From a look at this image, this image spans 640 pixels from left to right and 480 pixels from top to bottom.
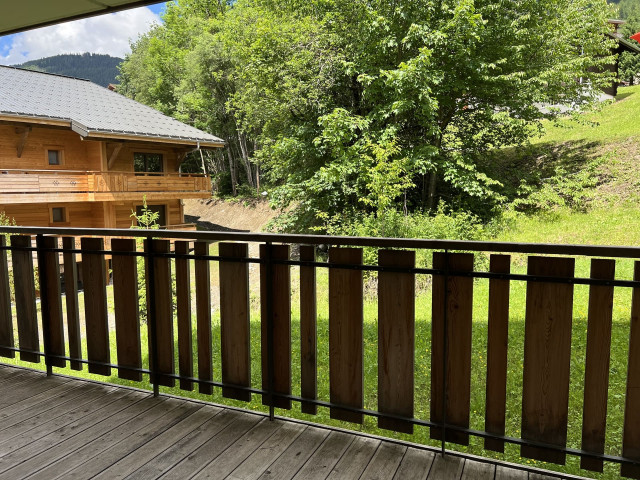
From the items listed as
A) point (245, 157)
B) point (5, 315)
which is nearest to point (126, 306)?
point (5, 315)

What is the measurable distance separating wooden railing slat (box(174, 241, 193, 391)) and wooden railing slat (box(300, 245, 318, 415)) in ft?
2.17

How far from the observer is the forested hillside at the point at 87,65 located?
180 feet

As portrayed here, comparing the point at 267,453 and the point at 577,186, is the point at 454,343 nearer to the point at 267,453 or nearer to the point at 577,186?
the point at 267,453

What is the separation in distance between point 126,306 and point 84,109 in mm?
14785

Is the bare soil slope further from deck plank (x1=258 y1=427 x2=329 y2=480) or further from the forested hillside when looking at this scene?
the forested hillside

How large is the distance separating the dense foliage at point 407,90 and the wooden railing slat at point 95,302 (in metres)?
8.24

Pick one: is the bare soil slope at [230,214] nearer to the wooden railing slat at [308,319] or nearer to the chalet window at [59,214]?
the chalet window at [59,214]

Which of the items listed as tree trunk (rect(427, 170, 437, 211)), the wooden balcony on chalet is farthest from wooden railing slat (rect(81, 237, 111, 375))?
the wooden balcony on chalet

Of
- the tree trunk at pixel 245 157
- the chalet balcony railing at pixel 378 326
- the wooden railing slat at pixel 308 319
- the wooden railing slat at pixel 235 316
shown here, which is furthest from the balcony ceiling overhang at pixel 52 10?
the tree trunk at pixel 245 157

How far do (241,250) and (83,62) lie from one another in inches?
2740

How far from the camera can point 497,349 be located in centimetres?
186

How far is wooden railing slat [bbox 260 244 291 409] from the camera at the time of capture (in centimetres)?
224

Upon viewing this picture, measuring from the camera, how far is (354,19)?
1240 cm

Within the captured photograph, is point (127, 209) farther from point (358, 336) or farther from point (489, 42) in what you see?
point (358, 336)
